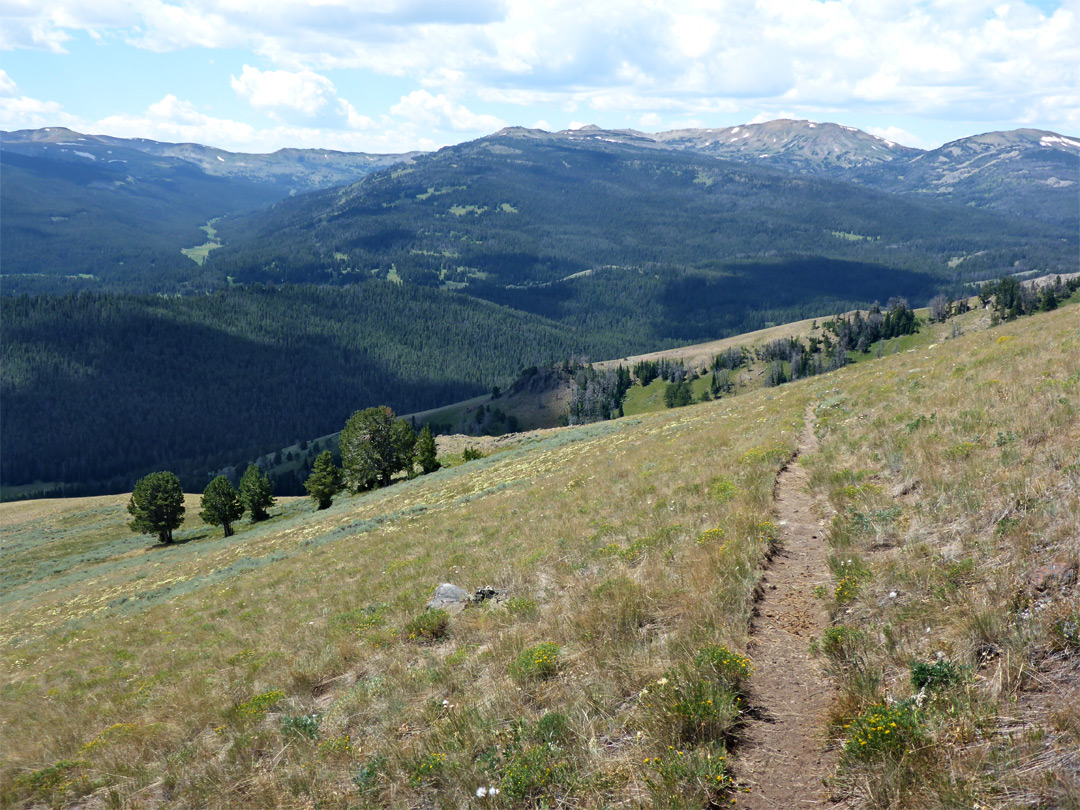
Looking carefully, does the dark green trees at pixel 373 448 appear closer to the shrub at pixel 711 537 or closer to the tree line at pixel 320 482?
the tree line at pixel 320 482

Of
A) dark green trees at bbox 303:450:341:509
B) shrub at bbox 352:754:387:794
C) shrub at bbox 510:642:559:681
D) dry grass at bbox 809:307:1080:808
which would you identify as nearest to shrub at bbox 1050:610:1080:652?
dry grass at bbox 809:307:1080:808

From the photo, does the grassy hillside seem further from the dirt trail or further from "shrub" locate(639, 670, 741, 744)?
the dirt trail

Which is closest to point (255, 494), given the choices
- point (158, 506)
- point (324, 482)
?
point (158, 506)

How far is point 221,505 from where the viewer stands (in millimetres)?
66562

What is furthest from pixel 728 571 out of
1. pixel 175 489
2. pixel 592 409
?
pixel 592 409

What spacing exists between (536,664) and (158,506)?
245 ft

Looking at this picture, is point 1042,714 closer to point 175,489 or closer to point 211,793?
point 211,793

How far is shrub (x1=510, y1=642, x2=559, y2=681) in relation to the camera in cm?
844

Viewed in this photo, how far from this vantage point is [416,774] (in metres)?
6.86

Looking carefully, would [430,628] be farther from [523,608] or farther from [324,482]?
[324,482]

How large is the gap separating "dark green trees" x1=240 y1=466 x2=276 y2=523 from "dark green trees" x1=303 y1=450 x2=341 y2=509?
781cm

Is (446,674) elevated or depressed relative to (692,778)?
depressed

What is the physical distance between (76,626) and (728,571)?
3415cm

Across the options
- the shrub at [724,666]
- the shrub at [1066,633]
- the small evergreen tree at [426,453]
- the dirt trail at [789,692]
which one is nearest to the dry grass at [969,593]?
the shrub at [1066,633]
